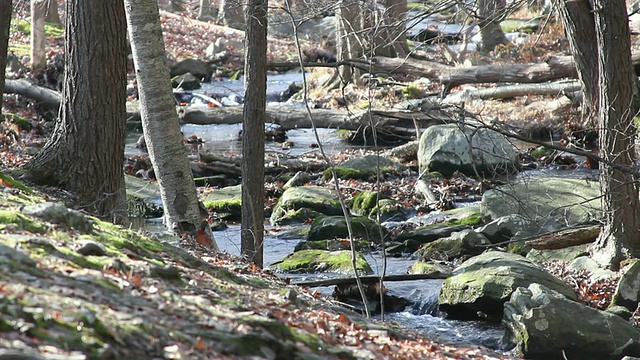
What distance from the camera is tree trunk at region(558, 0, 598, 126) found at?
12000 millimetres

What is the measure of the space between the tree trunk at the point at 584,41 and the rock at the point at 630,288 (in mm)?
4522

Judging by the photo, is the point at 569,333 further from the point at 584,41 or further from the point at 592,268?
the point at 584,41

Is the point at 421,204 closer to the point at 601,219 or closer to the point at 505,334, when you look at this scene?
the point at 601,219


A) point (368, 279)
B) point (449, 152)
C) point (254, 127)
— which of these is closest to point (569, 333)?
point (368, 279)

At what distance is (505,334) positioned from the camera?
8.01 metres

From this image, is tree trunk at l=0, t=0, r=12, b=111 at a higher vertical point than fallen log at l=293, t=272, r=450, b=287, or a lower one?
higher

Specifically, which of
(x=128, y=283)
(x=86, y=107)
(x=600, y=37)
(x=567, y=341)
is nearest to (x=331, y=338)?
(x=128, y=283)

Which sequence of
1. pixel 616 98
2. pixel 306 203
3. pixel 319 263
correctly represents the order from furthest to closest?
pixel 306 203 < pixel 319 263 < pixel 616 98

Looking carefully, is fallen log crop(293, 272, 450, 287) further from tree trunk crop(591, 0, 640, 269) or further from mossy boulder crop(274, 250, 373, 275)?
tree trunk crop(591, 0, 640, 269)

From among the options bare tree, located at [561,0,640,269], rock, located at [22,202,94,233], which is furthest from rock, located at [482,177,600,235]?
rock, located at [22,202,94,233]

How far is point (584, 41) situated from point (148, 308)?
33.3 ft

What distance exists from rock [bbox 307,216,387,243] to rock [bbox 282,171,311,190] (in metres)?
3.50

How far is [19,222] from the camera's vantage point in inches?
183

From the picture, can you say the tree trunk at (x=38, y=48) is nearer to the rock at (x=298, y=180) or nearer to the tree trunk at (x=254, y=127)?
the rock at (x=298, y=180)
